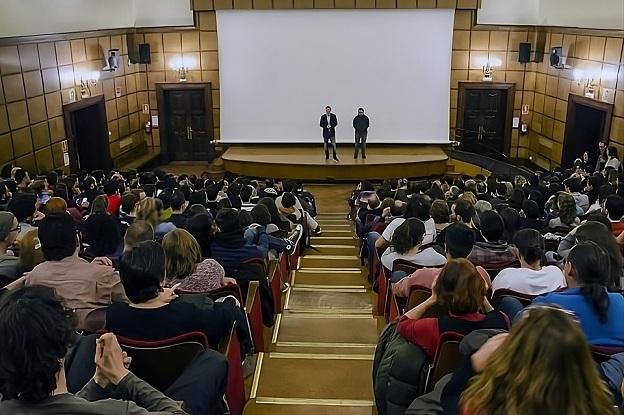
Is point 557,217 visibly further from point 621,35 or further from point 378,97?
point 378,97

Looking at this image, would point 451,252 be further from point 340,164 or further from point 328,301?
point 340,164

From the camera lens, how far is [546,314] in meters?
1.38

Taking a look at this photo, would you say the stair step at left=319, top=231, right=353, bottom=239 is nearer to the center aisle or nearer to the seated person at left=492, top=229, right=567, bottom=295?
the center aisle

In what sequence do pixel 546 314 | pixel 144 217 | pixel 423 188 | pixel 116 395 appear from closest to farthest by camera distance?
pixel 546 314 → pixel 116 395 → pixel 144 217 → pixel 423 188

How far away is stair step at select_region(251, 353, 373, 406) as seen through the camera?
10.2 ft

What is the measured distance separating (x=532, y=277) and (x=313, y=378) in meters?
1.34

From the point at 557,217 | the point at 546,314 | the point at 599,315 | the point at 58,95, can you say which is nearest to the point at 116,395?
the point at 546,314

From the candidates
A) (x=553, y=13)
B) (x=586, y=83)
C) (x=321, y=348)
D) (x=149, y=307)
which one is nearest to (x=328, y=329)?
(x=321, y=348)

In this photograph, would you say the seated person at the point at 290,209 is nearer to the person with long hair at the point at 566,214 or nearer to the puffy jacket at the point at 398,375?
the person with long hair at the point at 566,214

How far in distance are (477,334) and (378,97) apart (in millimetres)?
11757

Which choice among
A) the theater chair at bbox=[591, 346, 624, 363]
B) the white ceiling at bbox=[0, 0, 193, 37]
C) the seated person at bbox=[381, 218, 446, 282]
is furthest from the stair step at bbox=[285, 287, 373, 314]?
the white ceiling at bbox=[0, 0, 193, 37]

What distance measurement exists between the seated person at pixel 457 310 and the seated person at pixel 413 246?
1455mm

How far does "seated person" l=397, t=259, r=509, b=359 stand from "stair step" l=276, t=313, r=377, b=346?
5.11 feet

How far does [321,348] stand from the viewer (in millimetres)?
3803
